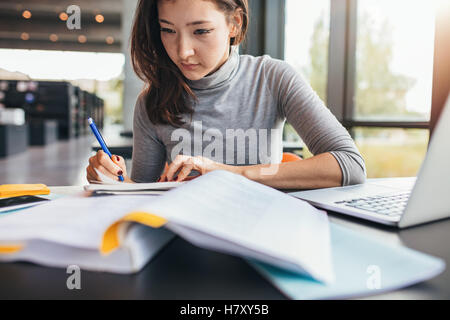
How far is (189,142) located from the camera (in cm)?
126

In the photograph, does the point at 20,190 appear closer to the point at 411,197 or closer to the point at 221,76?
the point at 411,197

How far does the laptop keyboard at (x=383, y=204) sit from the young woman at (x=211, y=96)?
1.23 feet

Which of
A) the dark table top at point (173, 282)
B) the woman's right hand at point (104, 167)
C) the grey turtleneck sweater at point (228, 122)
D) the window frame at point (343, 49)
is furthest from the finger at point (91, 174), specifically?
the window frame at point (343, 49)

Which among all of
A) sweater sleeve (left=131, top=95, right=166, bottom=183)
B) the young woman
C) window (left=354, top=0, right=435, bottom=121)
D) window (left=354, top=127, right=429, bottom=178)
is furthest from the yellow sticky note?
window (left=354, top=0, right=435, bottom=121)

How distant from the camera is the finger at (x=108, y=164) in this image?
892 millimetres

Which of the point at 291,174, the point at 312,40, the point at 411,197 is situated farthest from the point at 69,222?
the point at 312,40

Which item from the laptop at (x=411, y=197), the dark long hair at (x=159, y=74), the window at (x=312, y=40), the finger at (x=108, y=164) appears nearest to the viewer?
the laptop at (x=411, y=197)

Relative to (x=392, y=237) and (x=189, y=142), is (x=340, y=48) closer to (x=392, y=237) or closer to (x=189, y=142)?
(x=189, y=142)

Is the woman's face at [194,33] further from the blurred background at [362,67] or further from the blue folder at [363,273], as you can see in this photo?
the blue folder at [363,273]

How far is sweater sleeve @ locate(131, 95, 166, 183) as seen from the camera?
125 centimetres

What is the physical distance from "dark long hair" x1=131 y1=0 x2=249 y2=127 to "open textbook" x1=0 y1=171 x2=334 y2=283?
0.82 metres

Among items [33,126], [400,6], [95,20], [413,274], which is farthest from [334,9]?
[95,20]

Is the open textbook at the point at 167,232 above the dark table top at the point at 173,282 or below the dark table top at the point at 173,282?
above

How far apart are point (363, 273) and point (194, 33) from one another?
0.86 m
